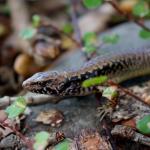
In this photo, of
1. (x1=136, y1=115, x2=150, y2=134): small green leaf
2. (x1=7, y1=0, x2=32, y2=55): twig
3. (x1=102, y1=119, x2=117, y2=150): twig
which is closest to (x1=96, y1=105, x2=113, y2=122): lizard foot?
(x1=102, y1=119, x2=117, y2=150): twig

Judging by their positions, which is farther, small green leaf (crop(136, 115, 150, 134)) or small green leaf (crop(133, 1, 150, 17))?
small green leaf (crop(133, 1, 150, 17))

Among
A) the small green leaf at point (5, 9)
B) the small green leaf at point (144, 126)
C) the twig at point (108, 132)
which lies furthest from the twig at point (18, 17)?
the small green leaf at point (144, 126)

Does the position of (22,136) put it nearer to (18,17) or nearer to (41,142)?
(41,142)

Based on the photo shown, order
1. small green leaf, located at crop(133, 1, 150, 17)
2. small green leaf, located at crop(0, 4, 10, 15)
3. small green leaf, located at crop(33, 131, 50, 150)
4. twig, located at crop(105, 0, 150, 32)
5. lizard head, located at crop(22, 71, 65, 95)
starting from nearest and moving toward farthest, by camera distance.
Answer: small green leaf, located at crop(33, 131, 50, 150)
lizard head, located at crop(22, 71, 65, 95)
twig, located at crop(105, 0, 150, 32)
small green leaf, located at crop(133, 1, 150, 17)
small green leaf, located at crop(0, 4, 10, 15)

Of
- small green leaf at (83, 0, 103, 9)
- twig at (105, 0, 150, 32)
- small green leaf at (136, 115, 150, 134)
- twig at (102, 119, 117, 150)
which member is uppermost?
small green leaf at (83, 0, 103, 9)

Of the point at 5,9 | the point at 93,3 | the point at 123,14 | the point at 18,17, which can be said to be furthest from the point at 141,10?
the point at 5,9

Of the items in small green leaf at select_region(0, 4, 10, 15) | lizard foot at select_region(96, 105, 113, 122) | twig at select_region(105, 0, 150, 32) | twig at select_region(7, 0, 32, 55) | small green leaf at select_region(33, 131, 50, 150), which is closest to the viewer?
small green leaf at select_region(33, 131, 50, 150)

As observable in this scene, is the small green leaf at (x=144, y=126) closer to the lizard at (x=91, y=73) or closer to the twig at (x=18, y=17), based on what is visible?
the lizard at (x=91, y=73)

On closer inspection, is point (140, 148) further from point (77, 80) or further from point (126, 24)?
point (126, 24)

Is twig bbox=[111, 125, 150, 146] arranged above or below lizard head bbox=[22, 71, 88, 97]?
below

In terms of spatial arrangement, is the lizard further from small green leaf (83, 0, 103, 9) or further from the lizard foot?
small green leaf (83, 0, 103, 9)
